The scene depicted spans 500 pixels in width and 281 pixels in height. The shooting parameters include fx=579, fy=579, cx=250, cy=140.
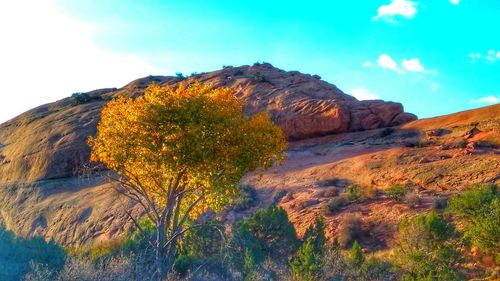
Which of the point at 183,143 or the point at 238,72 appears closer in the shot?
the point at 183,143

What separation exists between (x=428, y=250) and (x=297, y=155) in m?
23.8

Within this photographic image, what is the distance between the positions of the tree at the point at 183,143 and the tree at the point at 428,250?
19.2ft

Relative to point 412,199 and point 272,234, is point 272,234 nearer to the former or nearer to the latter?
point 272,234

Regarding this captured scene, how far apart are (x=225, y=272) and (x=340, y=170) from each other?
19943 mm

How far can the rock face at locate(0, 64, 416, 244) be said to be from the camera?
37.9 metres

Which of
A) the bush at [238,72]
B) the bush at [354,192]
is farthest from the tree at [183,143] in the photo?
→ the bush at [238,72]

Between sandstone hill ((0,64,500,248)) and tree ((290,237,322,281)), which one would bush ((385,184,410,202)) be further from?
tree ((290,237,322,281))

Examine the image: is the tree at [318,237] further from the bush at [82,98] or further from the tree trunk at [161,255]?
the bush at [82,98]

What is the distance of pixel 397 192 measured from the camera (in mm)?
28766

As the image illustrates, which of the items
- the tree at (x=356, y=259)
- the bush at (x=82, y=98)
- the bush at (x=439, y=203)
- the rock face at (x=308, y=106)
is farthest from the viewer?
the bush at (x=82, y=98)

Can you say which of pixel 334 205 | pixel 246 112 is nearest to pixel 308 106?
pixel 246 112

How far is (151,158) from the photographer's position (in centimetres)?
1448

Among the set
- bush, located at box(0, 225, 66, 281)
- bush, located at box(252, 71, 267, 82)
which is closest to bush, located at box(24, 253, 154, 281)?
bush, located at box(0, 225, 66, 281)

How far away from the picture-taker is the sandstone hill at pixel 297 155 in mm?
31406
